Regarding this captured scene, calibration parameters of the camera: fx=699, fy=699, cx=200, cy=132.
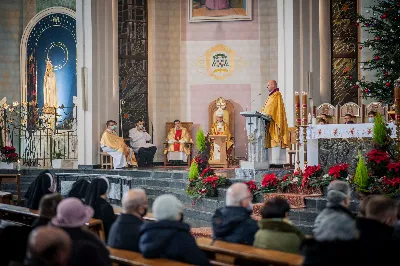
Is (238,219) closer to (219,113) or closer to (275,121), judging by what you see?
(275,121)

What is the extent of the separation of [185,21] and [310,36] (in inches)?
157

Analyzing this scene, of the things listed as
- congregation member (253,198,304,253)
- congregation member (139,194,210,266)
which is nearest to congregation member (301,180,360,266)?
congregation member (253,198,304,253)

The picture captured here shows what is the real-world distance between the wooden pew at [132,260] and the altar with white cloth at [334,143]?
6620 mm

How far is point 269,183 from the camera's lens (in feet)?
38.1

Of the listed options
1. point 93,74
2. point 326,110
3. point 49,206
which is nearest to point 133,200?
point 49,206

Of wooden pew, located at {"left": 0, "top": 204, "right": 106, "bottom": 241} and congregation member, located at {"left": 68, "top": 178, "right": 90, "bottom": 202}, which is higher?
congregation member, located at {"left": 68, "top": 178, "right": 90, "bottom": 202}

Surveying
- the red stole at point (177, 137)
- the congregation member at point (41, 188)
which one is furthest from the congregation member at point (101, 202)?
the red stole at point (177, 137)

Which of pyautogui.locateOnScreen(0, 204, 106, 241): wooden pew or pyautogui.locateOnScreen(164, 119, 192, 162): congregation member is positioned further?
pyautogui.locateOnScreen(164, 119, 192, 162): congregation member

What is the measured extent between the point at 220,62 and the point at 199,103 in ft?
4.08

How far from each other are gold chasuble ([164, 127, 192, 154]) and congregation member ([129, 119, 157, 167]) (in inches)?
16.5

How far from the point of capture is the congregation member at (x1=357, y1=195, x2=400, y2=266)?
16.4ft

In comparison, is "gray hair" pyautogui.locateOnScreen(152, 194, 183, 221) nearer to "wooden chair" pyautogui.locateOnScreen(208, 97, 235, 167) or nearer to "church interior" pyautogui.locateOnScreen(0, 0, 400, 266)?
"church interior" pyautogui.locateOnScreen(0, 0, 400, 266)

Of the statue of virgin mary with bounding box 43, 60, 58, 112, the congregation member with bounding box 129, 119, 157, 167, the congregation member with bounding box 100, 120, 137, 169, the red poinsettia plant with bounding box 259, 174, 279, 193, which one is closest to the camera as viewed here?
the red poinsettia plant with bounding box 259, 174, 279, 193

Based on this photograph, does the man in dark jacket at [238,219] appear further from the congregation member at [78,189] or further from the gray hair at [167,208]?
the congregation member at [78,189]
